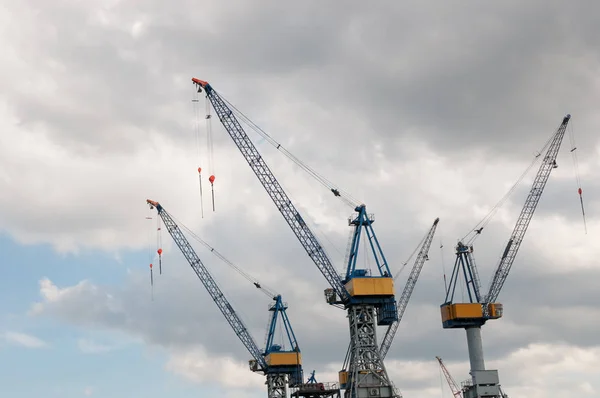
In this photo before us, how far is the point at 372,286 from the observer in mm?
154625

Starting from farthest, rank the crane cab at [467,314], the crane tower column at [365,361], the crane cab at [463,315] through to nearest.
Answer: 1. the crane cab at [467,314]
2. the crane cab at [463,315]
3. the crane tower column at [365,361]

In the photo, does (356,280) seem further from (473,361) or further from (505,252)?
(505,252)

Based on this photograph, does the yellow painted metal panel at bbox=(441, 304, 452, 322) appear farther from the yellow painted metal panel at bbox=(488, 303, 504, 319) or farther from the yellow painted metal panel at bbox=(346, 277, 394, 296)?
the yellow painted metal panel at bbox=(346, 277, 394, 296)

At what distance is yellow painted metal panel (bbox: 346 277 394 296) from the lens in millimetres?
154000

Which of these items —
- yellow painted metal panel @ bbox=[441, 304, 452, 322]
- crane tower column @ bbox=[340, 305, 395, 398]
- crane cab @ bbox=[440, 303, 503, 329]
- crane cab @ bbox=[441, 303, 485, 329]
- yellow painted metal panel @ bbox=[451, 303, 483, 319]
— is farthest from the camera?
yellow painted metal panel @ bbox=[441, 304, 452, 322]

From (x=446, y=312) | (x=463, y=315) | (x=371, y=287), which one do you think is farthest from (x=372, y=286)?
(x=446, y=312)

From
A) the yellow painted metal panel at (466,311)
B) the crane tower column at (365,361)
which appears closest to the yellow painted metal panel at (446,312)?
the yellow painted metal panel at (466,311)

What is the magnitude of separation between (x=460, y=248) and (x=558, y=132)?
34.8 m

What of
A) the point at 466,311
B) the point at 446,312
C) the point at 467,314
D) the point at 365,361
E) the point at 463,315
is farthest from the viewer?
the point at 446,312

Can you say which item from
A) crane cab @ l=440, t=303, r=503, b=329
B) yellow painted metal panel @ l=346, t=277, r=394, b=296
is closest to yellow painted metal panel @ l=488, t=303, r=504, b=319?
crane cab @ l=440, t=303, r=503, b=329

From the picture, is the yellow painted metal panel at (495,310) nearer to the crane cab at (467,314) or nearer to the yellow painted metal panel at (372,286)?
the crane cab at (467,314)

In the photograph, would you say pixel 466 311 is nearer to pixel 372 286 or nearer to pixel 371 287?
pixel 372 286

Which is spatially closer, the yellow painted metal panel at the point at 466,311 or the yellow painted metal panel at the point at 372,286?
the yellow painted metal panel at the point at 372,286

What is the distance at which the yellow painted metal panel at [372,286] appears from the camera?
505 feet
